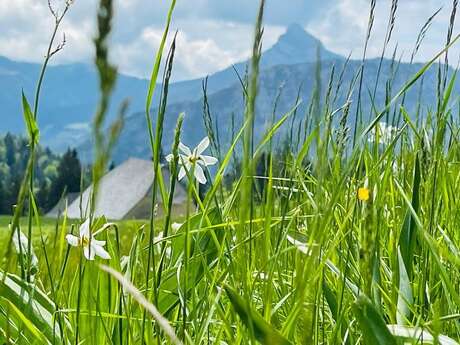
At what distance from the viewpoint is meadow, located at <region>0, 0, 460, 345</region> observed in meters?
0.61

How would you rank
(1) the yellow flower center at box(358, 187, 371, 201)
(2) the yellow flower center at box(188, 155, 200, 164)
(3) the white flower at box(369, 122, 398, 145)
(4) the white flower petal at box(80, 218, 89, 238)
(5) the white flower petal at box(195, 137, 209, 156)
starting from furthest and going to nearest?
1. (3) the white flower at box(369, 122, 398, 145)
2. (5) the white flower petal at box(195, 137, 209, 156)
3. (2) the yellow flower center at box(188, 155, 200, 164)
4. (4) the white flower petal at box(80, 218, 89, 238)
5. (1) the yellow flower center at box(358, 187, 371, 201)

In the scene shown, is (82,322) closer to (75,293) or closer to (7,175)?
(75,293)

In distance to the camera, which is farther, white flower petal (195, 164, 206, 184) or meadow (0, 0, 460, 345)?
white flower petal (195, 164, 206, 184)

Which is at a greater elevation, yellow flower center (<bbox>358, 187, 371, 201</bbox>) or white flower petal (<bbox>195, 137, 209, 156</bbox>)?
white flower petal (<bbox>195, 137, 209, 156</bbox>)

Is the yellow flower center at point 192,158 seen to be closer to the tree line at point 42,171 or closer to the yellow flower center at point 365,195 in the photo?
the yellow flower center at point 365,195

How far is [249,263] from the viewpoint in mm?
1251

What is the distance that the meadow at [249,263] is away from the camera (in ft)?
2.00

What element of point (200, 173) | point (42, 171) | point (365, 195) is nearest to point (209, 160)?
point (200, 173)

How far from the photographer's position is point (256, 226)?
169 centimetres

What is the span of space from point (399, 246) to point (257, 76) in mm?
897

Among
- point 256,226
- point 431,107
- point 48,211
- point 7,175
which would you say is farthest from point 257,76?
point 7,175

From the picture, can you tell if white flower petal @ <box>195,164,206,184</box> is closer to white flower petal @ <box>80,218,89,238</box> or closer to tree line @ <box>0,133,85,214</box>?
white flower petal @ <box>80,218,89,238</box>

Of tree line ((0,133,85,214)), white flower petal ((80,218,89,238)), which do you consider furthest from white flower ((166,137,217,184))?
tree line ((0,133,85,214))

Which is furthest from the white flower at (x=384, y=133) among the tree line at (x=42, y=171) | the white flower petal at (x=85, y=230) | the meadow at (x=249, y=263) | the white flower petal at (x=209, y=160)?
the tree line at (x=42, y=171)
